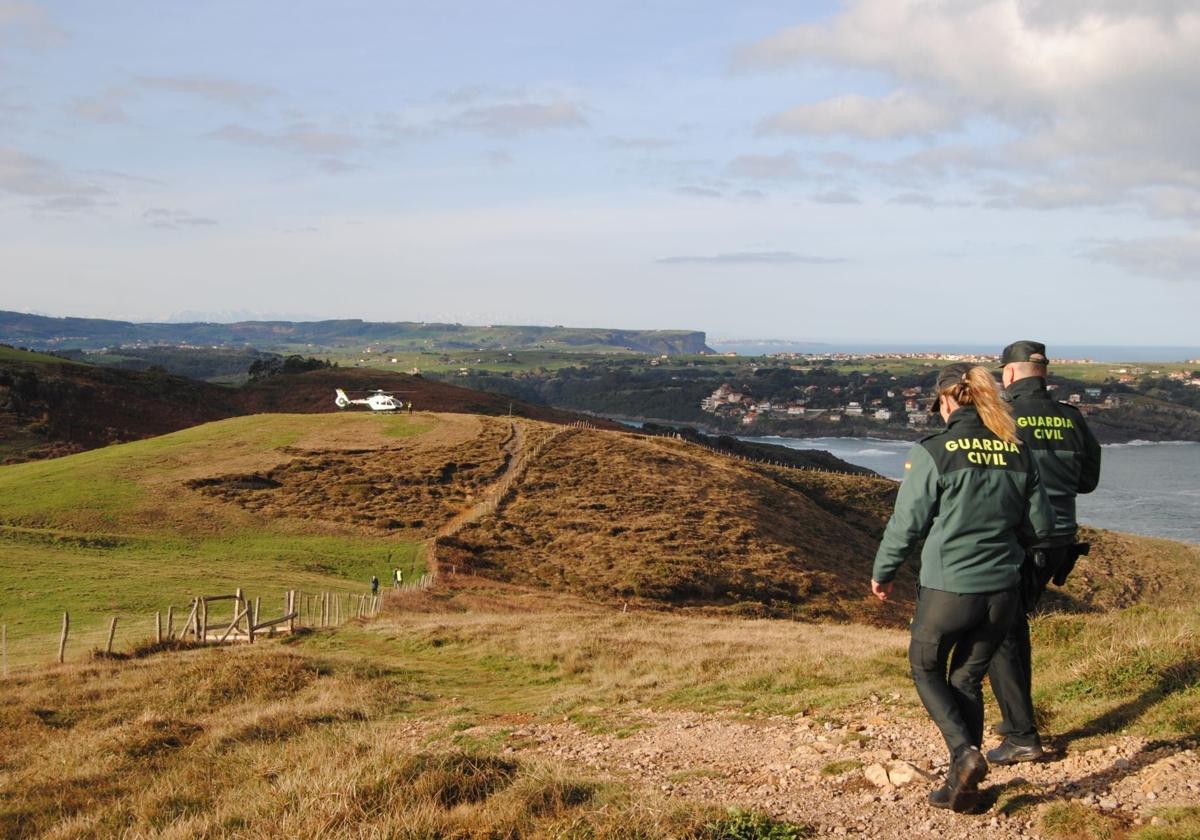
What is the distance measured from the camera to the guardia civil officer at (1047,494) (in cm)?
690

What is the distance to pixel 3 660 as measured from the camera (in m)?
20.7

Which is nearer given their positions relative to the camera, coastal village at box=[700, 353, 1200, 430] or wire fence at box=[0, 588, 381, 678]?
wire fence at box=[0, 588, 381, 678]

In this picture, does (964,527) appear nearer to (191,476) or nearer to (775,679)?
(775,679)

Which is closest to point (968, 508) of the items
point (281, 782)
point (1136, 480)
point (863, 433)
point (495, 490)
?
point (281, 782)

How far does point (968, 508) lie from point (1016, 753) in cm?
219

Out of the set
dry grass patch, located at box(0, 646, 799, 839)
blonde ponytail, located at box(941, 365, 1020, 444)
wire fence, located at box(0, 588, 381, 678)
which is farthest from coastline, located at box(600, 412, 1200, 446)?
blonde ponytail, located at box(941, 365, 1020, 444)

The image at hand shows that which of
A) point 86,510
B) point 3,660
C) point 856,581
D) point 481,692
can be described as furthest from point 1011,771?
point 86,510

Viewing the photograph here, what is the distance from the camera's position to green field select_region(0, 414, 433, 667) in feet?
89.9

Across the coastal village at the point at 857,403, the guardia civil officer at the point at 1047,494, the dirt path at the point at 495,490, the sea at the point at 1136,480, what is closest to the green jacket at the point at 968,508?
the guardia civil officer at the point at 1047,494

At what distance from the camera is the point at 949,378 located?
690cm

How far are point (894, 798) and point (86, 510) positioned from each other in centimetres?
4398

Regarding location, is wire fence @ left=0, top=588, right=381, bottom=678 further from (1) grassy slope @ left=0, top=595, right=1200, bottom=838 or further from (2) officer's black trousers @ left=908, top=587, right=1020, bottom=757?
(2) officer's black trousers @ left=908, top=587, right=1020, bottom=757

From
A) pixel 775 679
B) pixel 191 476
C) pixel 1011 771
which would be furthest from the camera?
pixel 191 476

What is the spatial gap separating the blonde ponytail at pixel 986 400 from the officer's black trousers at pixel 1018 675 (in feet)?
3.98
